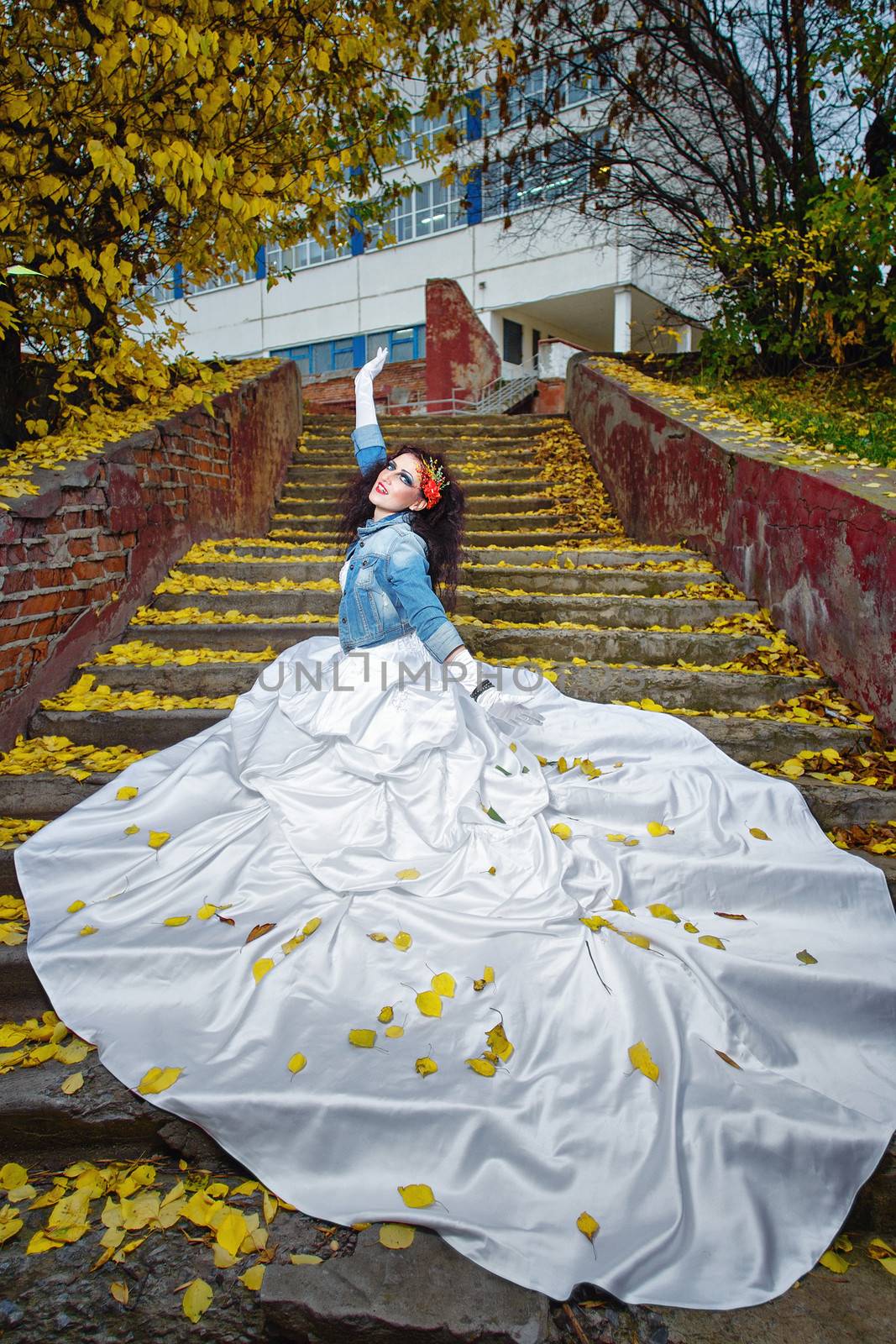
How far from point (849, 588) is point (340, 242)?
5253mm

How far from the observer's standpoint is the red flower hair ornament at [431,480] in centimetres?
264

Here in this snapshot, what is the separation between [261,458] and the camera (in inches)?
248

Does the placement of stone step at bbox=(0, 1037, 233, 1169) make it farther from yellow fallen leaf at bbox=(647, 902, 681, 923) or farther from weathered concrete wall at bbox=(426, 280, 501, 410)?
weathered concrete wall at bbox=(426, 280, 501, 410)

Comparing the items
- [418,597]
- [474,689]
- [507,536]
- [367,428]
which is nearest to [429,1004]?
[474,689]

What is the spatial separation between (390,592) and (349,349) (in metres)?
19.9

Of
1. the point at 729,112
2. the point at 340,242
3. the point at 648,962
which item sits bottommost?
the point at 648,962

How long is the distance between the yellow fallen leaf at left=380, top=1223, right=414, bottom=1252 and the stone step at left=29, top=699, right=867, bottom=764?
1.87 metres

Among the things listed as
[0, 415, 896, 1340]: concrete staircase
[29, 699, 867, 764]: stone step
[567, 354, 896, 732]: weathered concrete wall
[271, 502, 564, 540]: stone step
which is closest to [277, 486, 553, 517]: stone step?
[271, 502, 564, 540]: stone step

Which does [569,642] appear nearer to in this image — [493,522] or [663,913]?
[663,913]

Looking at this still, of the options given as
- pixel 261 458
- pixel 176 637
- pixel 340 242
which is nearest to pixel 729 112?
pixel 340 242

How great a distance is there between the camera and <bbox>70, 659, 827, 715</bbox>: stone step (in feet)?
10.7

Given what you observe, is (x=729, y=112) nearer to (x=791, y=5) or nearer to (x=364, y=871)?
(x=791, y=5)

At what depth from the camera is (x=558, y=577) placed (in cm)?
440

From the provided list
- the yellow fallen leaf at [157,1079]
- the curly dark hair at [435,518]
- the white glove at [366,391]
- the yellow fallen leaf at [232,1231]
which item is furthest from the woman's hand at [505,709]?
the yellow fallen leaf at [232,1231]
